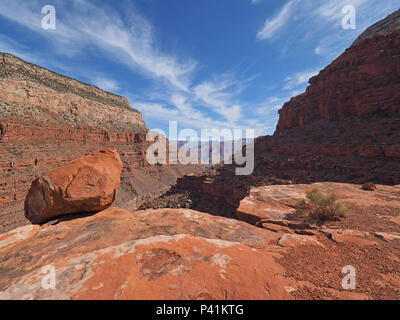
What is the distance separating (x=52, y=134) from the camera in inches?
1427

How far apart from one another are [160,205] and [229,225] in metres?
23.5

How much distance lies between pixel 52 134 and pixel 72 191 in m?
42.2

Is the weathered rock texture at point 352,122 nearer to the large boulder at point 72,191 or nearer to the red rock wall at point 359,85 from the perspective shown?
the red rock wall at point 359,85

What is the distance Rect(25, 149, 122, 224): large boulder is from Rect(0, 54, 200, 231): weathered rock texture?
2502 centimetres

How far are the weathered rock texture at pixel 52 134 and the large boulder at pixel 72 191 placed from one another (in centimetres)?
2502

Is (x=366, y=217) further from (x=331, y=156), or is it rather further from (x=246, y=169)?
(x=246, y=169)

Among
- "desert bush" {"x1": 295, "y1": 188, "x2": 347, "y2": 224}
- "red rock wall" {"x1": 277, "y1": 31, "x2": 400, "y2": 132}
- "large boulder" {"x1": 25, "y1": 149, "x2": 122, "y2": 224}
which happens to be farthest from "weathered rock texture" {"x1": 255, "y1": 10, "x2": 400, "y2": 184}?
"large boulder" {"x1": 25, "y1": 149, "x2": 122, "y2": 224}

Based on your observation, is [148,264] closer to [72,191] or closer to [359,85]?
[72,191]

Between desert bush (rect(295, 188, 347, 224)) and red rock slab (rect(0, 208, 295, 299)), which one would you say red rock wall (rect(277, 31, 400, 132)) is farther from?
red rock slab (rect(0, 208, 295, 299))

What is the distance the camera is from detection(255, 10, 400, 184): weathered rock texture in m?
18.2

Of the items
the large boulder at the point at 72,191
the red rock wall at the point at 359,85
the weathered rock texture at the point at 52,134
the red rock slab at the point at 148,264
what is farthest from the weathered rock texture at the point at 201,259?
the red rock wall at the point at 359,85

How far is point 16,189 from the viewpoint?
2505 cm

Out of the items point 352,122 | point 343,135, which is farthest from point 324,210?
point 352,122
